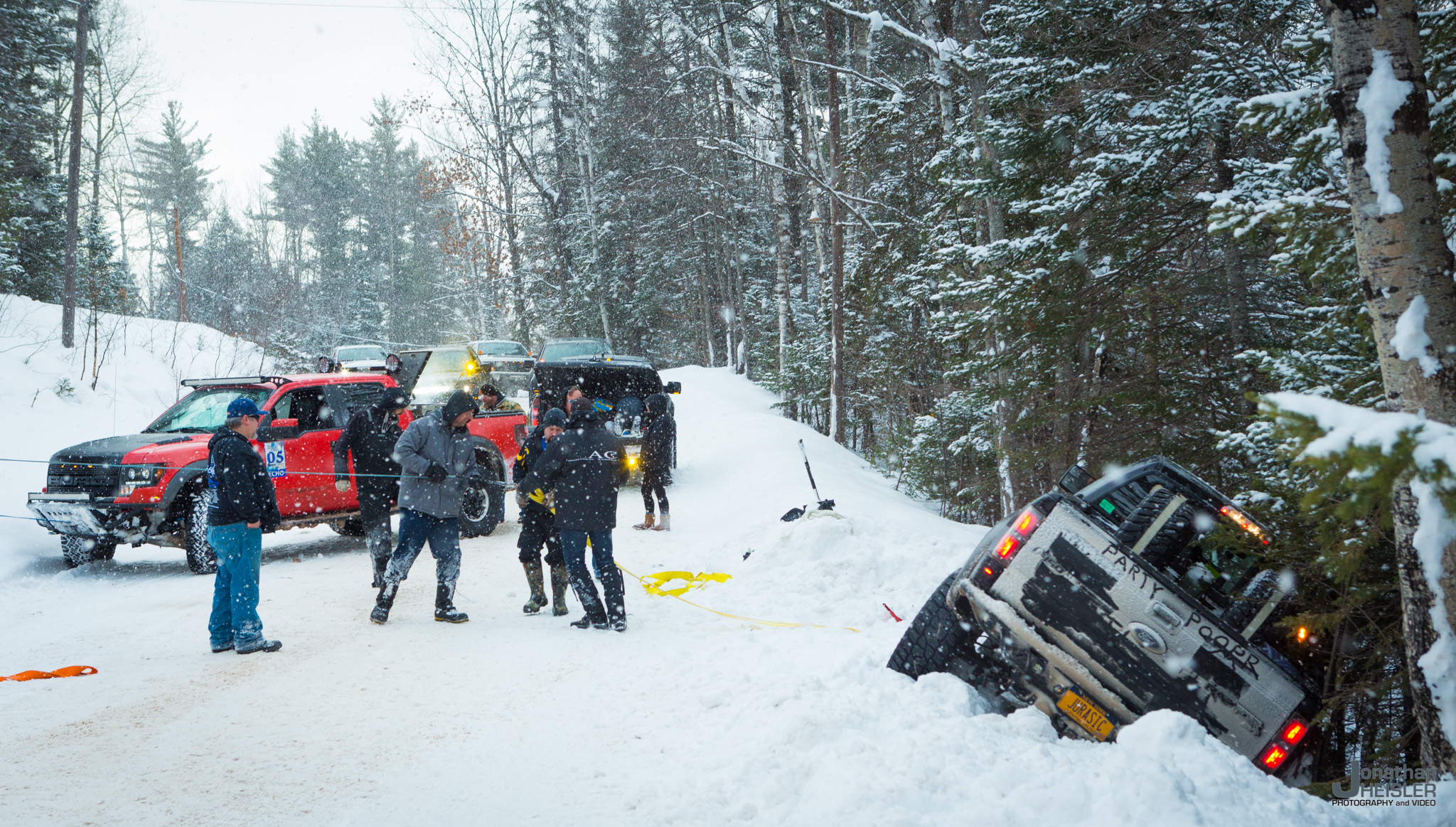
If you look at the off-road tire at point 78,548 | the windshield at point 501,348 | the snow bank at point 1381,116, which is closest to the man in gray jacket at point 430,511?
the off-road tire at point 78,548

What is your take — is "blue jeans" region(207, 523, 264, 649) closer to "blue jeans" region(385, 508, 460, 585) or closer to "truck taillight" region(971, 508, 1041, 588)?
"blue jeans" region(385, 508, 460, 585)

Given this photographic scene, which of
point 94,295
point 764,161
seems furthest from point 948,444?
point 94,295

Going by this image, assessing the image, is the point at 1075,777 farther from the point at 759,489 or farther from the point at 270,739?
the point at 759,489

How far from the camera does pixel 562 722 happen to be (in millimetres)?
4676

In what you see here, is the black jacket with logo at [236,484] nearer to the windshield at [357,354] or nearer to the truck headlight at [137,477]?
the truck headlight at [137,477]

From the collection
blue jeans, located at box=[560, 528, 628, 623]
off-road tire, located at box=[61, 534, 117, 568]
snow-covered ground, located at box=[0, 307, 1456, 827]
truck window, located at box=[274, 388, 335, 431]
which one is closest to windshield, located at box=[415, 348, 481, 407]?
truck window, located at box=[274, 388, 335, 431]

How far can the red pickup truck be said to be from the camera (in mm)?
8352

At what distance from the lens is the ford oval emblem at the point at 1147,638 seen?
3.73 metres

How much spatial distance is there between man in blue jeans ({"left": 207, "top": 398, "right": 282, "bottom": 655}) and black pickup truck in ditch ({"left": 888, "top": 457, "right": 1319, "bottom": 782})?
5.22 metres

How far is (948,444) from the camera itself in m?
13.4

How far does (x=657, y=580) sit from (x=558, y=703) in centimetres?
337

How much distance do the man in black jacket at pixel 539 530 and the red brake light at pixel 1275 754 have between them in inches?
211

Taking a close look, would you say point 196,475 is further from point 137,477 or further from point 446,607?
point 446,607

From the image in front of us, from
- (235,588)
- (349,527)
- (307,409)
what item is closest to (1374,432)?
(235,588)
